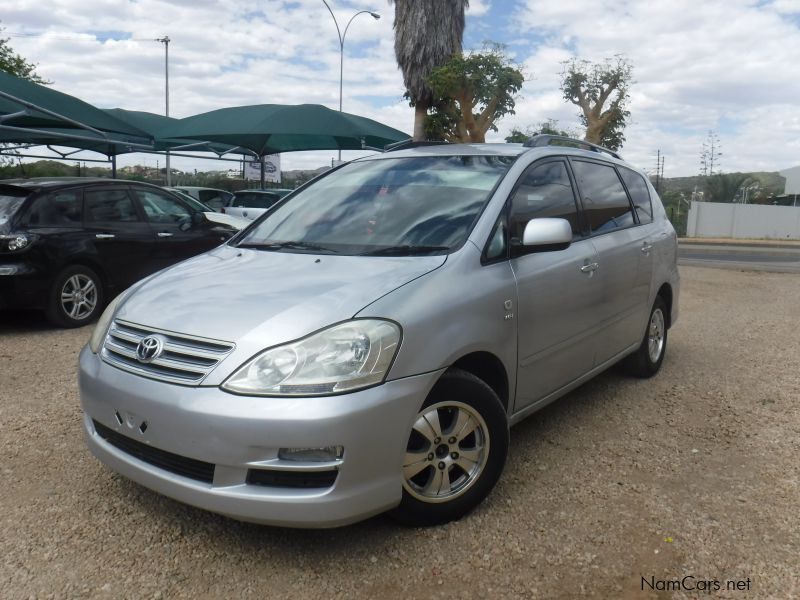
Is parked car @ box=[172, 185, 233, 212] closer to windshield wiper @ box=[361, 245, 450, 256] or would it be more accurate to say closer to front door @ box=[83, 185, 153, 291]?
front door @ box=[83, 185, 153, 291]

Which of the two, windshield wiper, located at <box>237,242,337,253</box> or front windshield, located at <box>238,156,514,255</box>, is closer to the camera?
front windshield, located at <box>238,156,514,255</box>

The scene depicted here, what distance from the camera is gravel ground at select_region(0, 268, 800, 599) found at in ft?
8.10

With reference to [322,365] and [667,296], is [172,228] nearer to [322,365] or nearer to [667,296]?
[667,296]

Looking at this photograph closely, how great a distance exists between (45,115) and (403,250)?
11701 millimetres

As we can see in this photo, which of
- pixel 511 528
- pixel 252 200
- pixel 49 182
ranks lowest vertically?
pixel 511 528

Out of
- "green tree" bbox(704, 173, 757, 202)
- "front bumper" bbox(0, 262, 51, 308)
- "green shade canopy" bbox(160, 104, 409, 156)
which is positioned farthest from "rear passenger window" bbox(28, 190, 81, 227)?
"green tree" bbox(704, 173, 757, 202)

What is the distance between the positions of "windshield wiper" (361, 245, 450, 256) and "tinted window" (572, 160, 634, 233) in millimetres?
1405

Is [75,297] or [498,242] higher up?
[498,242]

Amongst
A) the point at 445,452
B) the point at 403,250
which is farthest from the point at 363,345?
the point at 403,250

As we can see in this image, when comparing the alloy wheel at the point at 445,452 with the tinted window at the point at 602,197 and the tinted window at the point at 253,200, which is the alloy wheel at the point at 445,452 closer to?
the tinted window at the point at 602,197

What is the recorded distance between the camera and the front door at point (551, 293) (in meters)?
3.25

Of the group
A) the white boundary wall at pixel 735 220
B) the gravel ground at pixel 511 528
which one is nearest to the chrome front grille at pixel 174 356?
the gravel ground at pixel 511 528

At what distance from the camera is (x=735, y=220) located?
35.8 m

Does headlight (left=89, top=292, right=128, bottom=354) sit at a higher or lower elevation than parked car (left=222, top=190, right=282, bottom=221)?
lower
